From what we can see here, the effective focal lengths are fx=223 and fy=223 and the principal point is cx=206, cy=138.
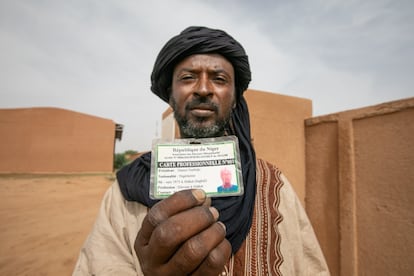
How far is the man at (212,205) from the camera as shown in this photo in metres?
0.77

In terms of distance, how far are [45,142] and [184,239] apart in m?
21.7

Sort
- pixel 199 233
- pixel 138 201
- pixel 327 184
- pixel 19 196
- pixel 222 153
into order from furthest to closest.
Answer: pixel 19 196 → pixel 327 184 → pixel 138 201 → pixel 222 153 → pixel 199 233

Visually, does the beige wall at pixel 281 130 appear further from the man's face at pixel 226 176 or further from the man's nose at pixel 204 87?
the man's face at pixel 226 176

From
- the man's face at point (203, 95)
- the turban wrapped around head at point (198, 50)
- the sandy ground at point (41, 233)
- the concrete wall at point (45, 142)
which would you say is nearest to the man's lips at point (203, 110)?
the man's face at point (203, 95)

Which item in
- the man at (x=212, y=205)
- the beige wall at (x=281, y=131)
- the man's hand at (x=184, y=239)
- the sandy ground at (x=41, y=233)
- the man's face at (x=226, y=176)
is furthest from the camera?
the sandy ground at (x=41, y=233)

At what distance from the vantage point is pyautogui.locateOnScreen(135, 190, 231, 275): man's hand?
63 centimetres

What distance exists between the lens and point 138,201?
110 centimetres

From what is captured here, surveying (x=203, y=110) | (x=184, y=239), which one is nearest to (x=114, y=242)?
(x=184, y=239)

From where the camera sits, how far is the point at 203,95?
1.22 metres

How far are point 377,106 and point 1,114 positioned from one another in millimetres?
23910

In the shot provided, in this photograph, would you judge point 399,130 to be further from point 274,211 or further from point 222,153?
point 222,153

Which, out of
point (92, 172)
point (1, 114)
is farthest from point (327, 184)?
point (1, 114)

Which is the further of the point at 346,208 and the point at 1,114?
the point at 1,114

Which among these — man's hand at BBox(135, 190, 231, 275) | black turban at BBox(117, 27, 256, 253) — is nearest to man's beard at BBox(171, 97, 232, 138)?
black turban at BBox(117, 27, 256, 253)
